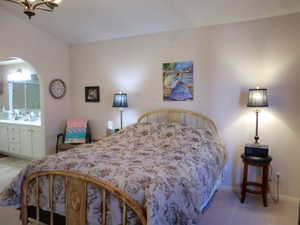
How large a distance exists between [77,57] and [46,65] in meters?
0.65

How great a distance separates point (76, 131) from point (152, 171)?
116 inches

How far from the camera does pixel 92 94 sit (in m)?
4.61

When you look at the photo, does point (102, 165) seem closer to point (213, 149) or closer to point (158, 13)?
point (213, 149)

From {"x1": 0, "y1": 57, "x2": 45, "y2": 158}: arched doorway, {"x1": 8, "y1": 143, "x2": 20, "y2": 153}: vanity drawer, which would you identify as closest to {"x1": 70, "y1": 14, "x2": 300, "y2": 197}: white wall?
{"x1": 0, "y1": 57, "x2": 45, "y2": 158}: arched doorway

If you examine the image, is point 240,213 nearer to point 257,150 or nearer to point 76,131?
point 257,150

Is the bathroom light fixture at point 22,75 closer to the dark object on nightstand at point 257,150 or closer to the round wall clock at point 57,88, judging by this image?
the round wall clock at point 57,88

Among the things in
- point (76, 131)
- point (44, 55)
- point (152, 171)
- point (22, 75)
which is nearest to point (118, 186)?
point (152, 171)

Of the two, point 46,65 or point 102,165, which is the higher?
point 46,65

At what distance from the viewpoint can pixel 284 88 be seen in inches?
120

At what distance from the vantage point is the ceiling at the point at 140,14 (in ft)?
9.60

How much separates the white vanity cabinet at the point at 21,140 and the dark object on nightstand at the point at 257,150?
3.82 meters

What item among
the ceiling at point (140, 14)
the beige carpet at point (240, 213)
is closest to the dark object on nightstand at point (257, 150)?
the beige carpet at point (240, 213)

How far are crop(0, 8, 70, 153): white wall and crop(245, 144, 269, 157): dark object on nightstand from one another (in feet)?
11.9

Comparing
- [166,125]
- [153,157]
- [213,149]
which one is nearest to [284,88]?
[213,149]
